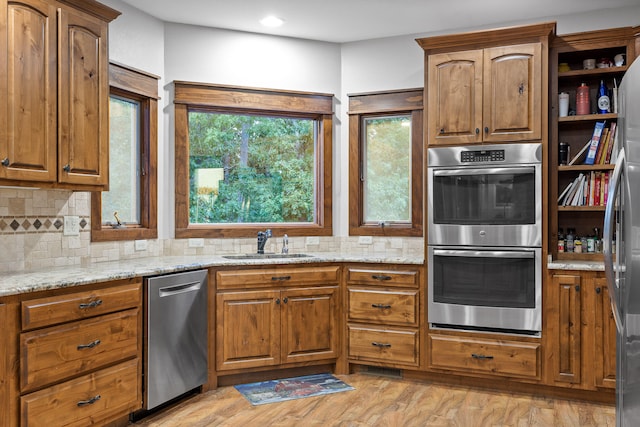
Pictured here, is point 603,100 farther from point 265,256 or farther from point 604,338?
point 265,256

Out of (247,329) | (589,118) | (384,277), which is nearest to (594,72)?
(589,118)

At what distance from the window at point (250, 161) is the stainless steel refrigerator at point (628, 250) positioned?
9.00ft

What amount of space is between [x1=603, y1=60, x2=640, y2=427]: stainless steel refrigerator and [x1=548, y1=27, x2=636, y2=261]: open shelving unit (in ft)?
5.53

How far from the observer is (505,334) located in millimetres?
3682

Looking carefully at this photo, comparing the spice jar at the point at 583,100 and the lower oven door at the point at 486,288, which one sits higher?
the spice jar at the point at 583,100

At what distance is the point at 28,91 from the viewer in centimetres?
269

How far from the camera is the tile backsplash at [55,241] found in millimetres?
3039

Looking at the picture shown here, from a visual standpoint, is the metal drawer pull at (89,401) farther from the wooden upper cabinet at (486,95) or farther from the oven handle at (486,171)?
the wooden upper cabinet at (486,95)

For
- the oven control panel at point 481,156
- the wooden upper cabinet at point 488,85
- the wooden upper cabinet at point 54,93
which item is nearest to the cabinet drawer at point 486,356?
the oven control panel at point 481,156

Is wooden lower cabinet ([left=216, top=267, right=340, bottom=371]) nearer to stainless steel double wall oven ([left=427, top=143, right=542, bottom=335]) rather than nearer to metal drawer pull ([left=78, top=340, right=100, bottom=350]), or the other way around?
stainless steel double wall oven ([left=427, top=143, right=542, bottom=335])

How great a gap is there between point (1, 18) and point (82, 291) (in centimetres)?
130

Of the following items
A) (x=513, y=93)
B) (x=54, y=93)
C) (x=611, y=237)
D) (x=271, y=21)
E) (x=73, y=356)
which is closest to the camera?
(x=611, y=237)

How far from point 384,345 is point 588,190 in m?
1.73

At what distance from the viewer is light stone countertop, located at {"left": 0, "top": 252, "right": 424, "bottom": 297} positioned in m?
2.53
